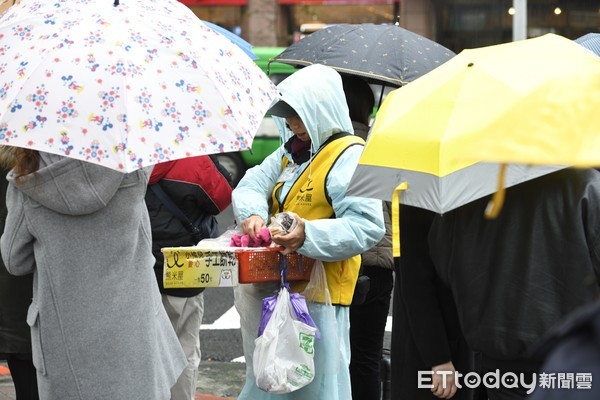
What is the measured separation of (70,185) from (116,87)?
0.42 metres

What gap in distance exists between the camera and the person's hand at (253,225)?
439cm

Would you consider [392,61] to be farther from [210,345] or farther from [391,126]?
[210,345]

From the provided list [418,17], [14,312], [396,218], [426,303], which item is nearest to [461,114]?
[396,218]

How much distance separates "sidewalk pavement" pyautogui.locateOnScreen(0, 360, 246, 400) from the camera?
20.0ft

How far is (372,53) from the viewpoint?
17.3 ft

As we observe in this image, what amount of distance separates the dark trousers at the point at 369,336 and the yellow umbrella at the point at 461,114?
5.04ft

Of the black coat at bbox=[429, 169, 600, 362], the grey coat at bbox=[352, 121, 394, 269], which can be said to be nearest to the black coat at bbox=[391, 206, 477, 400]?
the black coat at bbox=[429, 169, 600, 362]

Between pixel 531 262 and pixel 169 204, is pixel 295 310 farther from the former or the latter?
pixel 531 262

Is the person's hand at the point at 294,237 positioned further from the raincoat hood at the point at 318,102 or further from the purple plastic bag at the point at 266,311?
the raincoat hood at the point at 318,102

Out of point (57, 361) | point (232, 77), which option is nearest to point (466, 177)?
point (232, 77)

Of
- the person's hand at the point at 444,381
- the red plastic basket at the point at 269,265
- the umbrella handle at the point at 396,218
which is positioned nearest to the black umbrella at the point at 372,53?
the red plastic basket at the point at 269,265

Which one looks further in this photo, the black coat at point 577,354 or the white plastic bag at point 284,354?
the white plastic bag at point 284,354

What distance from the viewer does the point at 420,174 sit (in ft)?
10.4

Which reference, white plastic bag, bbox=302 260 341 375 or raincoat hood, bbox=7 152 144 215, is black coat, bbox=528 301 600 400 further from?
white plastic bag, bbox=302 260 341 375
